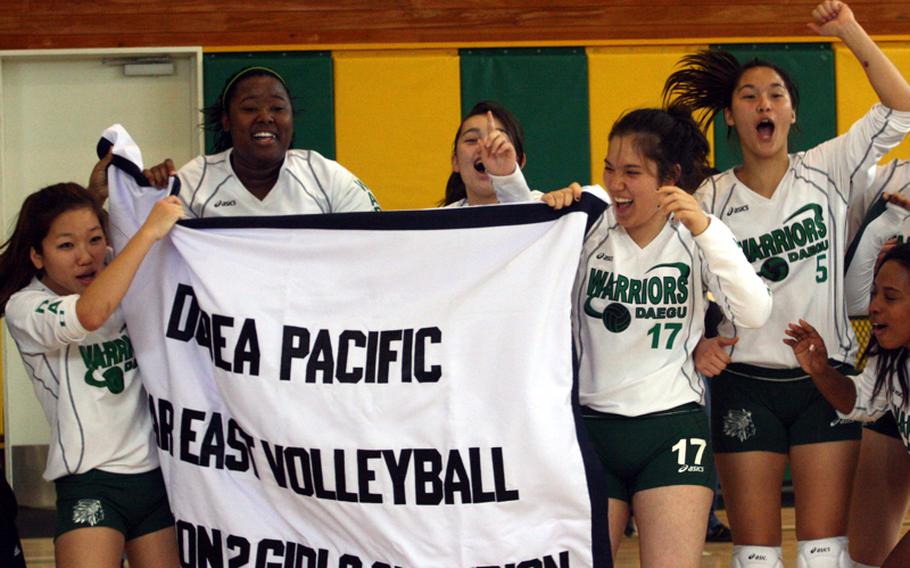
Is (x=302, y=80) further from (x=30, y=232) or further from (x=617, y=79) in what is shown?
(x=30, y=232)

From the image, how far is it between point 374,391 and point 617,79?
15.0 feet

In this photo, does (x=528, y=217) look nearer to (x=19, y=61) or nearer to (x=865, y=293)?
(x=865, y=293)

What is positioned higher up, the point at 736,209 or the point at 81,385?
the point at 736,209

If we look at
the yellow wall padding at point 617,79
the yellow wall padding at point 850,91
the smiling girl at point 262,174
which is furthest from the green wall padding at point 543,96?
the smiling girl at point 262,174

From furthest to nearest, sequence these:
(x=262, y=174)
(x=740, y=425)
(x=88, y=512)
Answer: (x=262, y=174) → (x=740, y=425) → (x=88, y=512)

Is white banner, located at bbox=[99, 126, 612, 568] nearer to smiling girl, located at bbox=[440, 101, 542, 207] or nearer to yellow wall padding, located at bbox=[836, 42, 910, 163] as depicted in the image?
smiling girl, located at bbox=[440, 101, 542, 207]

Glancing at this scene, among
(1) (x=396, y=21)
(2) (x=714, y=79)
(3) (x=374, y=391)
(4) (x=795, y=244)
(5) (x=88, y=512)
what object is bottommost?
(5) (x=88, y=512)

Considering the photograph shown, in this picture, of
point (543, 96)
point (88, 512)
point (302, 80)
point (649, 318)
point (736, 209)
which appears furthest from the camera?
point (543, 96)

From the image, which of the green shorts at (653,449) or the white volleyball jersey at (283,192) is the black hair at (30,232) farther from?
the green shorts at (653,449)

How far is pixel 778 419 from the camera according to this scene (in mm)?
3742

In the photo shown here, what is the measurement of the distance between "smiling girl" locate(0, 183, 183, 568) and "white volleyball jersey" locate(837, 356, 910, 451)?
7.24 ft

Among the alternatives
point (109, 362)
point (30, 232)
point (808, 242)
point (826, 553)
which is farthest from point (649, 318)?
point (30, 232)

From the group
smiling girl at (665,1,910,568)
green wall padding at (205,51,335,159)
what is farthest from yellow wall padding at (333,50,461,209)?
smiling girl at (665,1,910,568)

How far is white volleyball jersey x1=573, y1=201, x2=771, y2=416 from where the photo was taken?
3.49 metres
